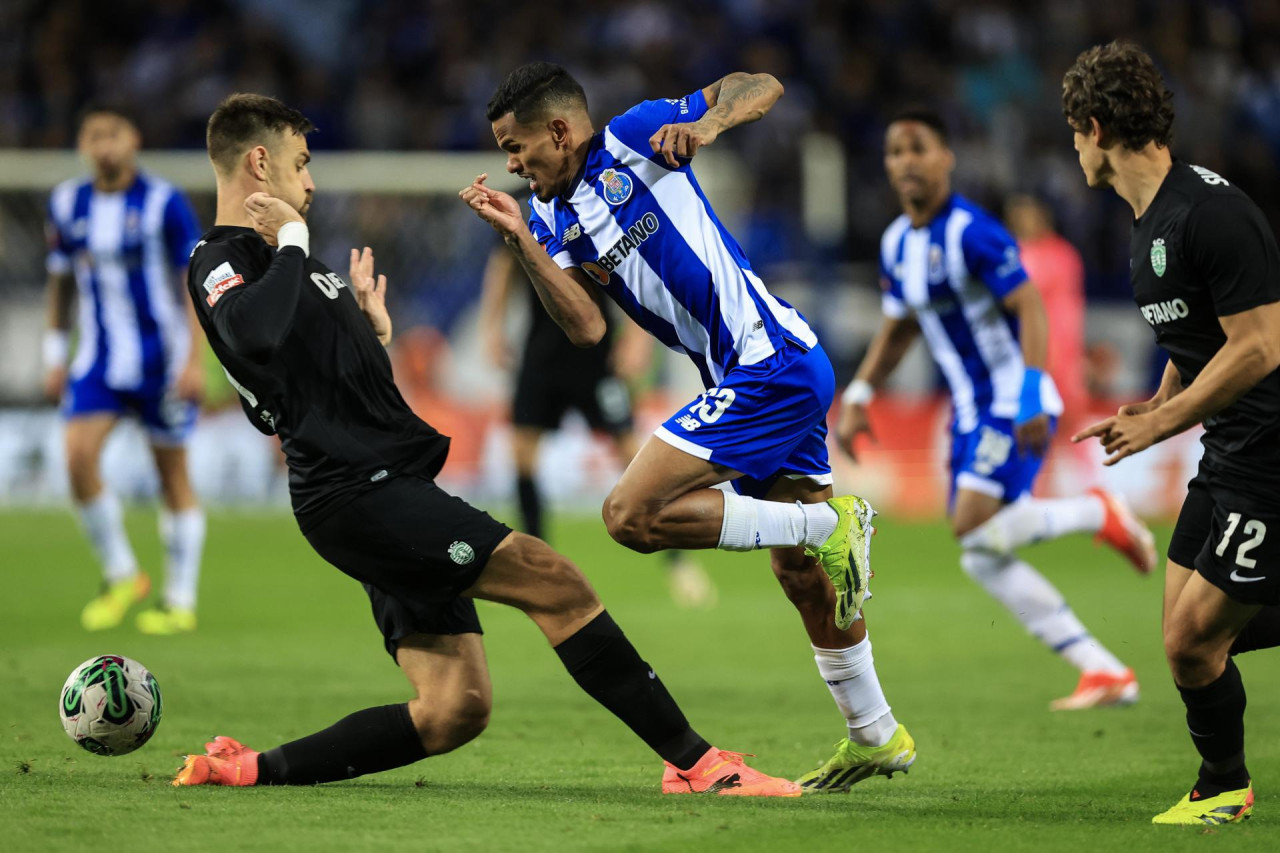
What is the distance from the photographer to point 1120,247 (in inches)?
688

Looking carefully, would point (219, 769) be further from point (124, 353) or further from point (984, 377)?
point (124, 353)

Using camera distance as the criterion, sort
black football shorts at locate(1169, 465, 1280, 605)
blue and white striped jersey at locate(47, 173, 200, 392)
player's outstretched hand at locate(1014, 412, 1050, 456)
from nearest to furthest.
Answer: black football shorts at locate(1169, 465, 1280, 605)
player's outstretched hand at locate(1014, 412, 1050, 456)
blue and white striped jersey at locate(47, 173, 200, 392)

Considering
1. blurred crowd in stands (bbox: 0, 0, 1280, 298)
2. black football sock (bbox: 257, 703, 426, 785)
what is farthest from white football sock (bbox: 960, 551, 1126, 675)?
blurred crowd in stands (bbox: 0, 0, 1280, 298)

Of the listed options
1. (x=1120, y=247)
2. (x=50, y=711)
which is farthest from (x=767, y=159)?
(x=50, y=711)

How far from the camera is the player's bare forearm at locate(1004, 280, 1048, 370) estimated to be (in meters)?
7.48

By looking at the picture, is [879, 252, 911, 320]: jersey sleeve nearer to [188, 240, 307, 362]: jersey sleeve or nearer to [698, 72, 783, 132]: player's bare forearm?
[698, 72, 783, 132]: player's bare forearm

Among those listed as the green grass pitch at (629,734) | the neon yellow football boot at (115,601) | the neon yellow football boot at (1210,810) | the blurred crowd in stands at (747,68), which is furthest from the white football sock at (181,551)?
the blurred crowd in stands at (747,68)

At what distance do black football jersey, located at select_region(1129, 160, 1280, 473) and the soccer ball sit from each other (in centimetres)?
332

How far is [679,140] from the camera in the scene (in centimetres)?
493

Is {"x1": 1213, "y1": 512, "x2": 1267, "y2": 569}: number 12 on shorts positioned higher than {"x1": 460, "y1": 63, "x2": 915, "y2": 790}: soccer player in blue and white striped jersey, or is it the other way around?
{"x1": 460, "y1": 63, "x2": 915, "y2": 790}: soccer player in blue and white striped jersey

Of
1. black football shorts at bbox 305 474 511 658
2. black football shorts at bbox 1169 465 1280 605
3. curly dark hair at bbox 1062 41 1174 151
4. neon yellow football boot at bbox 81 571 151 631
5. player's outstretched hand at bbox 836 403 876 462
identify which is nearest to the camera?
black football shorts at bbox 1169 465 1280 605

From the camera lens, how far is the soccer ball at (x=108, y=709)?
507cm

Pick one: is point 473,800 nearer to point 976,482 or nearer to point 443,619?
point 443,619

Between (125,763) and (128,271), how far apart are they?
16.5 feet
